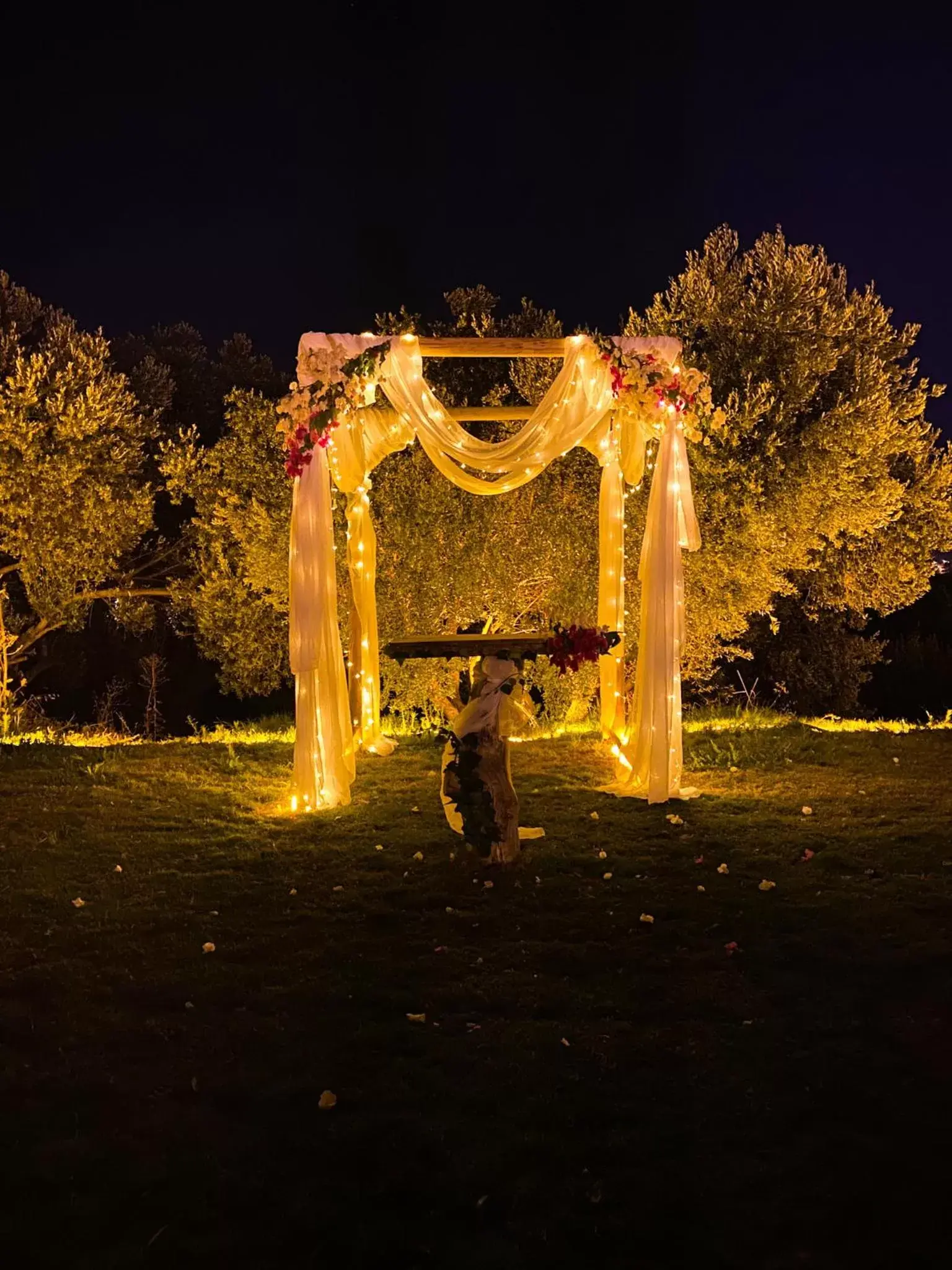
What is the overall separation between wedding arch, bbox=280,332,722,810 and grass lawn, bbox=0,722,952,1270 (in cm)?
64

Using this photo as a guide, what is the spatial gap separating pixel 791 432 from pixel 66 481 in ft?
28.1

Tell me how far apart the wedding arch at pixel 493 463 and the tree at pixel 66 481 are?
5.68 m

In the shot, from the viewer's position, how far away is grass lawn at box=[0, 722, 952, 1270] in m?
2.68

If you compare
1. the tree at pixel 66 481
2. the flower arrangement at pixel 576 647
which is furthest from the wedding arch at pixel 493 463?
the tree at pixel 66 481

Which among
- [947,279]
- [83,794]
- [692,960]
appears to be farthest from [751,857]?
[947,279]

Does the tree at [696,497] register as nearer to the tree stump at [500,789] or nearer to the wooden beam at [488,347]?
the wooden beam at [488,347]

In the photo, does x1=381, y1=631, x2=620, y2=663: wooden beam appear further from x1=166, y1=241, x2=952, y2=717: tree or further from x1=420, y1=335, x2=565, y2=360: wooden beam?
x1=166, y1=241, x2=952, y2=717: tree

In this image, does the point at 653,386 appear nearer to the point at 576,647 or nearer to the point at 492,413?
the point at 492,413

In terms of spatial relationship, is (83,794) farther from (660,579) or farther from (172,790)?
(660,579)

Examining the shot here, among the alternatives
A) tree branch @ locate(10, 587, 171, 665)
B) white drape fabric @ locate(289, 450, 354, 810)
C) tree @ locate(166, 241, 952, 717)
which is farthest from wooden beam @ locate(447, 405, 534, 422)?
tree branch @ locate(10, 587, 171, 665)

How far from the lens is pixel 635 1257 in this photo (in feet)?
8.33

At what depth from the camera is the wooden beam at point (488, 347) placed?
738cm

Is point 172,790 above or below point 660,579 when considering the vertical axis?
below

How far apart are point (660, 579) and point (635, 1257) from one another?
16.9 feet
